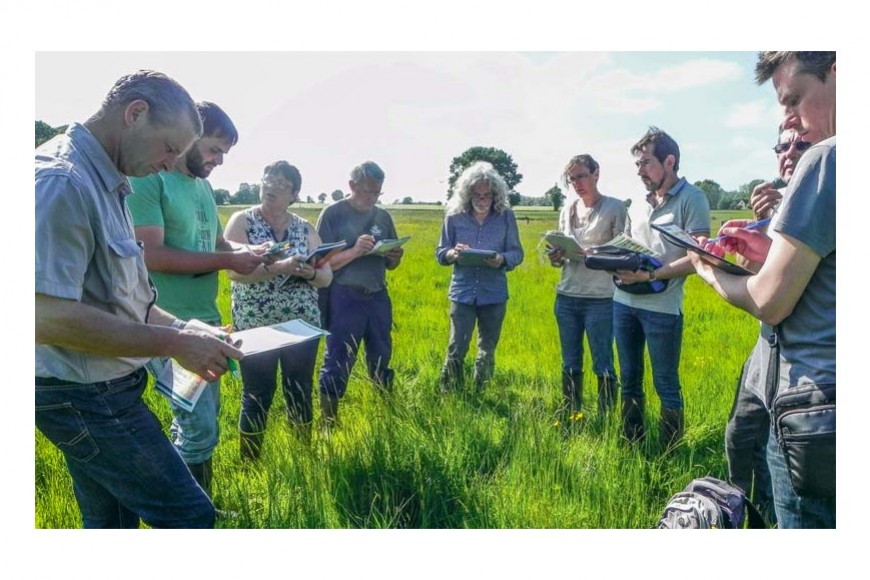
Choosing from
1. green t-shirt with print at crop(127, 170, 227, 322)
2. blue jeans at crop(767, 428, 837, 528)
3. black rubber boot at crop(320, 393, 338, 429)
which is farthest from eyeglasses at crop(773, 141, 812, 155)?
black rubber boot at crop(320, 393, 338, 429)

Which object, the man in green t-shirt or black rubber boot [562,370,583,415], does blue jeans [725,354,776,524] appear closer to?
black rubber boot [562,370,583,415]

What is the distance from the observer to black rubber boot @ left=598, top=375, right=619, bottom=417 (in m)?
3.68

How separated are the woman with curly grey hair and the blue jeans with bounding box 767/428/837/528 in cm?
245

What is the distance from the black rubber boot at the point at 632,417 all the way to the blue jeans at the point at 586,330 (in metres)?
0.33

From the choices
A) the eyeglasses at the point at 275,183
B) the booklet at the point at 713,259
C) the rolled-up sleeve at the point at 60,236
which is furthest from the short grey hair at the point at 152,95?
the booklet at the point at 713,259

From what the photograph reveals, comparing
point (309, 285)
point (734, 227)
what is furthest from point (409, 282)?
point (734, 227)

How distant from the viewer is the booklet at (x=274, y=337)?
1.95 meters

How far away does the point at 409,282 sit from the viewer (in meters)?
7.85

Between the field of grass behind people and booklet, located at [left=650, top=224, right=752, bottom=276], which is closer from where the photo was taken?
booklet, located at [left=650, top=224, right=752, bottom=276]

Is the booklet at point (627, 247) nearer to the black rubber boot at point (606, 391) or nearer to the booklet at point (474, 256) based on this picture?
the black rubber boot at point (606, 391)

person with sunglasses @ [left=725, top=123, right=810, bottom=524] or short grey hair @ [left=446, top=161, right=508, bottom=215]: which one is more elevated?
short grey hair @ [left=446, top=161, right=508, bottom=215]

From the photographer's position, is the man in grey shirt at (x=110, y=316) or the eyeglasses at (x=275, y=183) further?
the eyeglasses at (x=275, y=183)

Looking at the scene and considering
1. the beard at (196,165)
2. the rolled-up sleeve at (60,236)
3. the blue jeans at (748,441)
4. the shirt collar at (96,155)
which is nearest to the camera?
the rolled-up sleeve at (60,236)
